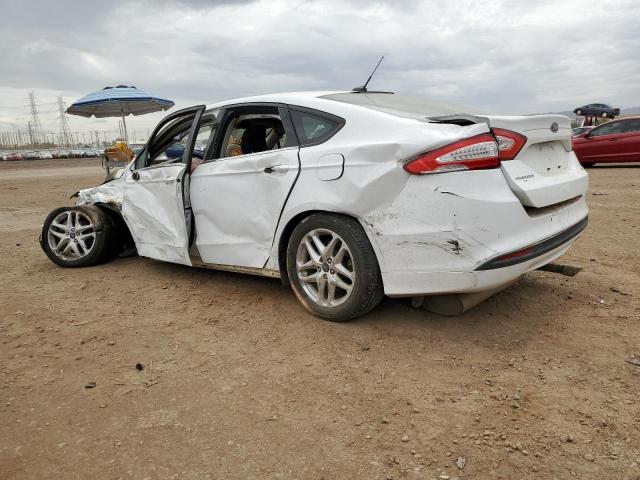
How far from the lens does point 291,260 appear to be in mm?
3287

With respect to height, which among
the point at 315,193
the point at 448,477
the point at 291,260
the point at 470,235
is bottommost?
the point at 448,477

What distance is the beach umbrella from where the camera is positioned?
1322 cm

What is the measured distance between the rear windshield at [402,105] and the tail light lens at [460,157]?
435mm

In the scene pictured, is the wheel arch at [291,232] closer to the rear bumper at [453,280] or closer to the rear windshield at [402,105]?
the rear bumper at [453,280]

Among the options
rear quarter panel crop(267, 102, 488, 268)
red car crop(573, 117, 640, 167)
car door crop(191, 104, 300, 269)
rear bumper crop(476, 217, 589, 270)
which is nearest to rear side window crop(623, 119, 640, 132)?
red car crop(573, 117, 640, 167)

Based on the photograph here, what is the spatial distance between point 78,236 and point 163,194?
4.25 feet

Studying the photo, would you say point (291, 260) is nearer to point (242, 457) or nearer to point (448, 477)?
point (242, 457)

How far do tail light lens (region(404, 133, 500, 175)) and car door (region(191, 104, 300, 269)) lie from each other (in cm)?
90

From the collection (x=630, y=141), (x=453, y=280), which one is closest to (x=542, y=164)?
(x=453, y=280)

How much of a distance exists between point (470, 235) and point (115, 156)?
1367 centimetres

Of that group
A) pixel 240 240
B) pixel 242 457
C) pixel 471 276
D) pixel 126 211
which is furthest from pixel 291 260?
pixel 126 211

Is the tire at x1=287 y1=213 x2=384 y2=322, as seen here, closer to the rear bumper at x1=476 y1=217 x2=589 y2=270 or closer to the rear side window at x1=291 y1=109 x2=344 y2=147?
the rear side window at x1=291 y1=109 x2=344 y2=147

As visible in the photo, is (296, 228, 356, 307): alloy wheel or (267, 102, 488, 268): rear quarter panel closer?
(267, 102, 488, 268): rear quarter panel

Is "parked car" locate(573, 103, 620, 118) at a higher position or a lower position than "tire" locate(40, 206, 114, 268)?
higher
